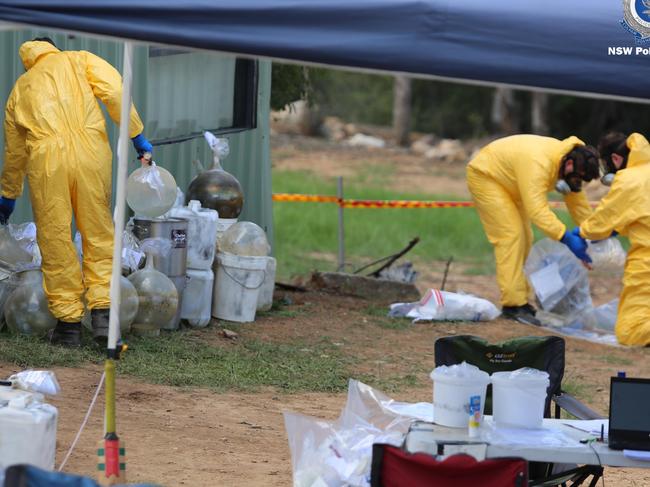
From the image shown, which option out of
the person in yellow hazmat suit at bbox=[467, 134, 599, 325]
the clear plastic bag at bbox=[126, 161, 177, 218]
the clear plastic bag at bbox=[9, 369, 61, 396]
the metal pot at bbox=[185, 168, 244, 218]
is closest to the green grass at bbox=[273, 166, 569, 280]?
the person in yellow hazmat suit at bbox=[467, 134, 599, 325]

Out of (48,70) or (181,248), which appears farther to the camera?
(181,248)

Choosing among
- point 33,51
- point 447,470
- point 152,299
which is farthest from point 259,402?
point 447,470

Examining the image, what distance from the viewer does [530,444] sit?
4504 millimetres

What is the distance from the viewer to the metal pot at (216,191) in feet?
31.6

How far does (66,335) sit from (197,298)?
1.40 m

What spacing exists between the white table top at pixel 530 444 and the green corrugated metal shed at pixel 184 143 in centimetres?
384

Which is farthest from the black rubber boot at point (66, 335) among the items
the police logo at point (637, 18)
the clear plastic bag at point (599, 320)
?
the clear plastic bag at point (599, 320)

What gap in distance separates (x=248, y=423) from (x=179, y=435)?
1.69ft

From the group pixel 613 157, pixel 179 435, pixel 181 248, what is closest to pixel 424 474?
pixel 179 435

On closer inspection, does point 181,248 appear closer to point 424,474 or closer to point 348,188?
point 424,474

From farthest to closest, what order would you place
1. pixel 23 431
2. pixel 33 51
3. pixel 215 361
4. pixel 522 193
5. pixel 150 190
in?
pixel 522 193, pixel 215 361, pixel 150 190, pixel 33 51, pixel 23 431

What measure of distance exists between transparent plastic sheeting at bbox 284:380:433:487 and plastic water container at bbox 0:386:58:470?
3.01 ft

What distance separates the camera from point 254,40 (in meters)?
4.34

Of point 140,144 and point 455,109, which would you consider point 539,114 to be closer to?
point 455,109
